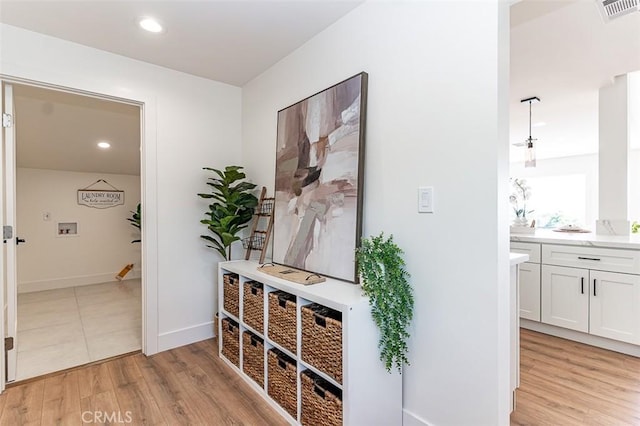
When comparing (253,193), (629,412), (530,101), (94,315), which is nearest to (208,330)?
(253,193)

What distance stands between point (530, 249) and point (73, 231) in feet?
20.4

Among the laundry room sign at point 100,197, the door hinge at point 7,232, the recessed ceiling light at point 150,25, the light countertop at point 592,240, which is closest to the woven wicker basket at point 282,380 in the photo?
the door hinge at point 7,232

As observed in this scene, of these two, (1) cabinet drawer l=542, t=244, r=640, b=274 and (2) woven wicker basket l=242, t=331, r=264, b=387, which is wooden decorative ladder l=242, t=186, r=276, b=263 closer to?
(2) woven wicker basket l=242, t=331, r=264, b=387

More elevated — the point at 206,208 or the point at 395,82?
the point at 395,82

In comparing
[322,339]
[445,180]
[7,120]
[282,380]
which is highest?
[7,120]

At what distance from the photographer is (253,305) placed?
216cm

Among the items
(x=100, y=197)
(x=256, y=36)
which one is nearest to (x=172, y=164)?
(x=256, y=36)

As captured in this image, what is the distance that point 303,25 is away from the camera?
2135 millimetres

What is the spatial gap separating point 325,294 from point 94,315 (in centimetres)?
332

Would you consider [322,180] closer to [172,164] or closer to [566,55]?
[172,164]

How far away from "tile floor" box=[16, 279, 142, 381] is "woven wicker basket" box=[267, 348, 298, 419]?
154 cm

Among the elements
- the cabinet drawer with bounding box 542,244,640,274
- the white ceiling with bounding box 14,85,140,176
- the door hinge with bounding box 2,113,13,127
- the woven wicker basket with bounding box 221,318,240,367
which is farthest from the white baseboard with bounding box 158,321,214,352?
the cabinet drawer with bounding box 542,244,640,274

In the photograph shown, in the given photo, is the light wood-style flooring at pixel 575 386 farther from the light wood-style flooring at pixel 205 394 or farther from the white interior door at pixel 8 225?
the white interior door at pixel 8 225

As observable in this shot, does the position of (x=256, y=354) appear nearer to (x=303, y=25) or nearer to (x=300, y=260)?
(x=300, y=260)
